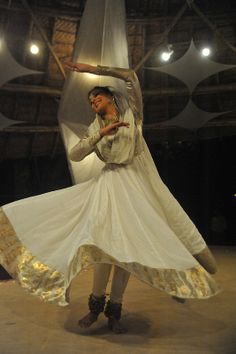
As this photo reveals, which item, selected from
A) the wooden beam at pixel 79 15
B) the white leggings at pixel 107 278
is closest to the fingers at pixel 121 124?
the white leggings at pixel 107 278

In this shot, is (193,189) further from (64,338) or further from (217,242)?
(64,338)

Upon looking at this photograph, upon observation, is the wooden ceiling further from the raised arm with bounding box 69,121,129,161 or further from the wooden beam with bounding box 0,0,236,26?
the raised arm with bounding box 69,121,129,161

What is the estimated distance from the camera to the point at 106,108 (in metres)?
2.22

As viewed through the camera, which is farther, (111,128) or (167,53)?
(167,53)

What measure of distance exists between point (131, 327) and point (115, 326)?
131 millimetres

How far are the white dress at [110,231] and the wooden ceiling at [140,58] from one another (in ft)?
9.88

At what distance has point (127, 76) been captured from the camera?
2.23m

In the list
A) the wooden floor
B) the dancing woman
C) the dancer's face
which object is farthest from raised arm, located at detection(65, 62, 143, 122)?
the wooden floor

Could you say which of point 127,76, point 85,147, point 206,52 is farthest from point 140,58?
point 85,147

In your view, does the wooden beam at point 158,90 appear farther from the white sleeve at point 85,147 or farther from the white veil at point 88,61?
the white sleeve at point 85,147

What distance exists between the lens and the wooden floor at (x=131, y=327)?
6.15 feet

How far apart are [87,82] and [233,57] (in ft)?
11.9

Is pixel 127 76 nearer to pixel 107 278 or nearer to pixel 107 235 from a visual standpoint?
pixel 107 235

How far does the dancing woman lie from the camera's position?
1857 millimetres
